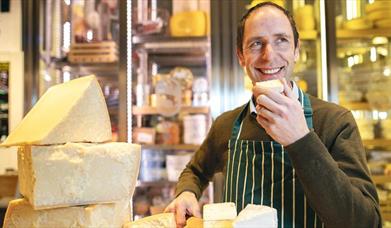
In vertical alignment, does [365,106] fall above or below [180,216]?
above

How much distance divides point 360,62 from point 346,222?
6.46ft

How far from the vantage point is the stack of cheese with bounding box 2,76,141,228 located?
74 centimetres

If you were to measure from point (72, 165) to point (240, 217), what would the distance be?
33 cm

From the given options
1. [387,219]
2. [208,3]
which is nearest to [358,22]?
[208,3]

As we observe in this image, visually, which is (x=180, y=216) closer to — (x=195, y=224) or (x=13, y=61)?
(x=195, y=224)

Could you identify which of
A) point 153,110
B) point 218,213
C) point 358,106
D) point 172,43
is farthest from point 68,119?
point 358,106

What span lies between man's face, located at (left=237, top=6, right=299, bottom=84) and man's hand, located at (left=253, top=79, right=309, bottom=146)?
0.31 meters

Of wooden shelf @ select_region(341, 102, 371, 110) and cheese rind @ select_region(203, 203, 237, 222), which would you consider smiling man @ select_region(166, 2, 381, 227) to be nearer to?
cheese rind @ select_region(203, 203, 237, 222)

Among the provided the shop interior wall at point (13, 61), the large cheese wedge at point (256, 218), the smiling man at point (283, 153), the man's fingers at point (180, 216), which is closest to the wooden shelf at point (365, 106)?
the smiling man at point (283, 153)

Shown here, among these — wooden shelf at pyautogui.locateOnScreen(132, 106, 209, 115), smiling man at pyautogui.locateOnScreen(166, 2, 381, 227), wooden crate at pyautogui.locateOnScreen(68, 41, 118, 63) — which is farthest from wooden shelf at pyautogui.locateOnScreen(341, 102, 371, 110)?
wooden crate at pyautogui.locateOnScreen(68, 41, 118, 63)

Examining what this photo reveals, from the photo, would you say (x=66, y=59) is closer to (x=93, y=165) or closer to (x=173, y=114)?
(x=173, y=114)

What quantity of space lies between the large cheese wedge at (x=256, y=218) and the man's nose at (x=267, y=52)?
505 mm

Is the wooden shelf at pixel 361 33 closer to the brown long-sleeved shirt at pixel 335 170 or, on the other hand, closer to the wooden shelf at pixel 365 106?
the wooden shelf at pixel 365 106

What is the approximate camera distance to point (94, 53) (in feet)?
8.74
